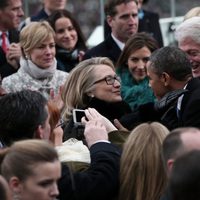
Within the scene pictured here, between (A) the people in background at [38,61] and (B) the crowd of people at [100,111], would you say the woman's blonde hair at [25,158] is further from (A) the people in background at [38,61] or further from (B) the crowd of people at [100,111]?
(A) the people in background at [38,61]

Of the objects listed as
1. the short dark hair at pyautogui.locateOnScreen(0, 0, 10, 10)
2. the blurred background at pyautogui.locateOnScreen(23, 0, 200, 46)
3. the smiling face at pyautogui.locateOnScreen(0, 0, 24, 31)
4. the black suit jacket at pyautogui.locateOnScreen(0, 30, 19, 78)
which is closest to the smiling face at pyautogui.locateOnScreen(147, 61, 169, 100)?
the black suit jacket at pyautogui.locateOnScreen(0, 30, 19, 78)

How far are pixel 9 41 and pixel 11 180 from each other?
5.15 m

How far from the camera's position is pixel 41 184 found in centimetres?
512

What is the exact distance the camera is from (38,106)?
233 inches

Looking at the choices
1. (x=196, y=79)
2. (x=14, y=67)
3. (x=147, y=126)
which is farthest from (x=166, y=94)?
(x=14, y=67)

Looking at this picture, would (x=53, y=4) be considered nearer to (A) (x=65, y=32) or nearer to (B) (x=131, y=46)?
(A) (x=65, y=32)

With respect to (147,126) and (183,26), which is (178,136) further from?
(183,26)

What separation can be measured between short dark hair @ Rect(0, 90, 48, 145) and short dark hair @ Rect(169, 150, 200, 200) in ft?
5.38

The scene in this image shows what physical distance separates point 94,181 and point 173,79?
176 cm

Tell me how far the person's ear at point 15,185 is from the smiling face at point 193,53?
3107 millimetres

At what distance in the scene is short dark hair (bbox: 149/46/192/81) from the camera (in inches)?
285

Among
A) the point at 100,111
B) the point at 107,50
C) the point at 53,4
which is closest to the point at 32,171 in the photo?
the point at 100,111

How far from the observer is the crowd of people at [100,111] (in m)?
5.15

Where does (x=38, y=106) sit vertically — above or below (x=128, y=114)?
above
